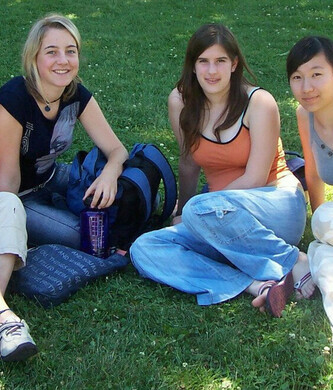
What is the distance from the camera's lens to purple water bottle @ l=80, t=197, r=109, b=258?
3998 mm

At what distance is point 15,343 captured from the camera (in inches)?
116

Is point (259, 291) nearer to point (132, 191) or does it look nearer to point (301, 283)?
point (301, 283)

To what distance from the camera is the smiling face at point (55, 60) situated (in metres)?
3.95

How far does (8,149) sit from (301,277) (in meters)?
1.86

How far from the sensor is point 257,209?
3639 mm

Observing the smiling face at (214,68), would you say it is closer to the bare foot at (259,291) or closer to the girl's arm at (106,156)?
the girl's arm at (106,156)

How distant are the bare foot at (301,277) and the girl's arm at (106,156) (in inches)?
47.3

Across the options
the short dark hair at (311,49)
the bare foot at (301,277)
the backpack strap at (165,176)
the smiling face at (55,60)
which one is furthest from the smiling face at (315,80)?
the smiling face at (55,60)

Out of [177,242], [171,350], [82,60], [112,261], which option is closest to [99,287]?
[112,261]

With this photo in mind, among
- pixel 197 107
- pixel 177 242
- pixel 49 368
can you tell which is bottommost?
pixel 49 368

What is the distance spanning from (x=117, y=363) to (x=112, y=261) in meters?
0.97

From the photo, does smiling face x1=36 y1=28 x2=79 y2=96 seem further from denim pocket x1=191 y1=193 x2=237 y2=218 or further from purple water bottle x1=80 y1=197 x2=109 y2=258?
denim pocket x1=191 y1=193 x2=237 y2=218

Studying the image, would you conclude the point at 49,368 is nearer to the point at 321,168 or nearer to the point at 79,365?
the point at 79,365

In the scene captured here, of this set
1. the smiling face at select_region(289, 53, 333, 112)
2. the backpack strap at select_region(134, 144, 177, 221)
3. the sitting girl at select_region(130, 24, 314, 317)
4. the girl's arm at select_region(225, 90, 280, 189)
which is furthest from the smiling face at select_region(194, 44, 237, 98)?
the backpack strap at select_region(134, 144, 177, 221)
